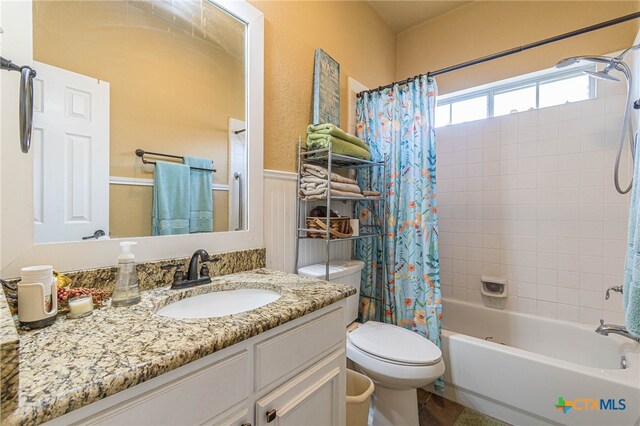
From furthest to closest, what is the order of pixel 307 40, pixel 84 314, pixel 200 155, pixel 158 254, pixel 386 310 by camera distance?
pixel 386 310, pixel 307 40, pixel 200 155, pixel 158 254, pixel 84 314

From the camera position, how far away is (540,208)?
194 centimetres

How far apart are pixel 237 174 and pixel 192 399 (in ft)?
2.88

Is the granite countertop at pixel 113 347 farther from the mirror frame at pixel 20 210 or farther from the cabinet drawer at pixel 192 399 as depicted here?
Answer: the mirror frame at pixel 20 210

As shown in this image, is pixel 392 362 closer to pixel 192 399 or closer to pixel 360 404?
pixel 360 404

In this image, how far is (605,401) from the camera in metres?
1.22

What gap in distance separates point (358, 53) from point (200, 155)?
1481mm

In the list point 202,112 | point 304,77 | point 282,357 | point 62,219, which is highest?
point 304,77

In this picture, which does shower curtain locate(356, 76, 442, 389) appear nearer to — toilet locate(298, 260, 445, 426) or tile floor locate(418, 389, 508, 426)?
tile floor locate(418, 389, 508, 426)

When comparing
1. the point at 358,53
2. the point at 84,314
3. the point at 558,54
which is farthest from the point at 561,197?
the point at 84,314

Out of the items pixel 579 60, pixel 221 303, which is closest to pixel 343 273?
pixel 221 303

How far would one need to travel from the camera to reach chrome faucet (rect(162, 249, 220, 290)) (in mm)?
949

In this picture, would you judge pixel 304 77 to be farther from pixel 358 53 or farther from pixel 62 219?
pixel 62 219

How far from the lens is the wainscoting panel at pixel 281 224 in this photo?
1.37 meters

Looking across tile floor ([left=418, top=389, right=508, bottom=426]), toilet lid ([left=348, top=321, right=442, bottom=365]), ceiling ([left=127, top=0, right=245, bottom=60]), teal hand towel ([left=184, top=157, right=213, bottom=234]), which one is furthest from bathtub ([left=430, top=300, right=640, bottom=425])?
ceiling ([left=127, top=0, right=245, bottom=60])
